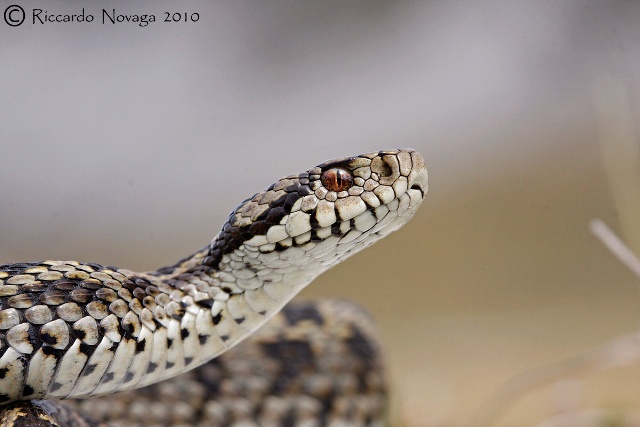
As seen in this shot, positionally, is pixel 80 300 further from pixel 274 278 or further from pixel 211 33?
pixel 211 33

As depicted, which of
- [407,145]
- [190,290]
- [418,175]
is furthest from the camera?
[407,145]

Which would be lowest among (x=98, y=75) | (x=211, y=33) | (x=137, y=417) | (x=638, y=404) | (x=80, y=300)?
(x=638, y=404)

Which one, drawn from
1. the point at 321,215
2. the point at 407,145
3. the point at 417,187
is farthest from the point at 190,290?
the point at 407,145

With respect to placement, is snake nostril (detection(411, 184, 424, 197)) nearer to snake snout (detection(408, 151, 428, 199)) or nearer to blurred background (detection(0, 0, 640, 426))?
snake snout (detection(408, 151, 428, 199))

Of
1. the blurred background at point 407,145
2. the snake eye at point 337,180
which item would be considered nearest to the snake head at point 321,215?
Result: the snake eye at point 337,180

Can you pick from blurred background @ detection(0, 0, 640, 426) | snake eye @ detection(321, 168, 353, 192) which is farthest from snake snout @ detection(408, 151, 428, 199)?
blurred background @ detection(0, 0, 640, 426)

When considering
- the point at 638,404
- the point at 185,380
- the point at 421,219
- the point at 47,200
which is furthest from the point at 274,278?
the point at 421,219

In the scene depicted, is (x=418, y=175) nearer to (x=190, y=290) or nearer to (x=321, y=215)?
(x=321, y=215)
